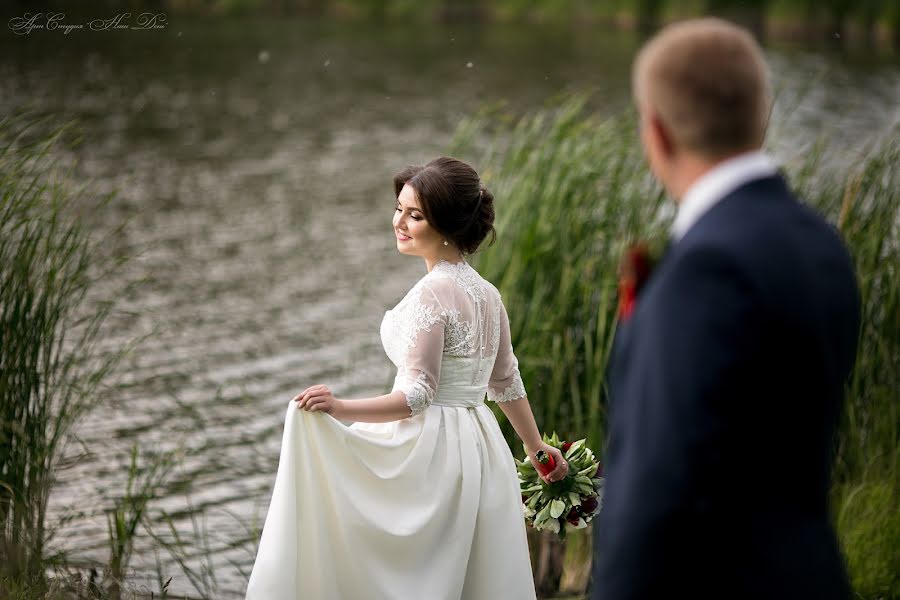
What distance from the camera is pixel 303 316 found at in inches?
397

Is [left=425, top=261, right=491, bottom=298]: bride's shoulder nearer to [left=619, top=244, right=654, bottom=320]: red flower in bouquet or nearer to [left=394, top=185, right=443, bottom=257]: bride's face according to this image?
[left=394, top=185, right=443, bottom=257]: bride's face

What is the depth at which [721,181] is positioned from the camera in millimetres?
1806

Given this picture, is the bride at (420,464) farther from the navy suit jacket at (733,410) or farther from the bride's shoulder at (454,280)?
the navy suit jacket at (733,410)

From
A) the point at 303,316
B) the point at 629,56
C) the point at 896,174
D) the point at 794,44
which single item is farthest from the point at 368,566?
the point at 794,44

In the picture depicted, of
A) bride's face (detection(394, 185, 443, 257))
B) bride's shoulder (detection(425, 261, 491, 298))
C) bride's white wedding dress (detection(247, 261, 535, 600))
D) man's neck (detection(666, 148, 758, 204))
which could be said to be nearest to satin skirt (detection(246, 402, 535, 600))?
bride's white wedding dress (detection(247, 261, 535, 600))

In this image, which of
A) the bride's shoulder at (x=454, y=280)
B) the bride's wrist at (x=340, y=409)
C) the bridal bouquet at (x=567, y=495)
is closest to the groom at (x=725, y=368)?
the bride's wrist at (x=340, y=409)

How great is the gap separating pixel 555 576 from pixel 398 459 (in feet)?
7.00

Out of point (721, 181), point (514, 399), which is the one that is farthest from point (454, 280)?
point (721, 181)

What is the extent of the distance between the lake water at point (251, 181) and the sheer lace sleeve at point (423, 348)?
188 centimetres

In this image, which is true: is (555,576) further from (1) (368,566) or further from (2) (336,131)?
(2) (336,131)

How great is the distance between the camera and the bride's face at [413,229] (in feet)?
10.6

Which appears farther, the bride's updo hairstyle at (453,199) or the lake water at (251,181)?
the lake water at (251,181)

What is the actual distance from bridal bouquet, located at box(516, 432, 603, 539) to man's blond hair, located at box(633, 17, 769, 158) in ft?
5.56

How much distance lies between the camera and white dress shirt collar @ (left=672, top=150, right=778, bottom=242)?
1.80 metres
